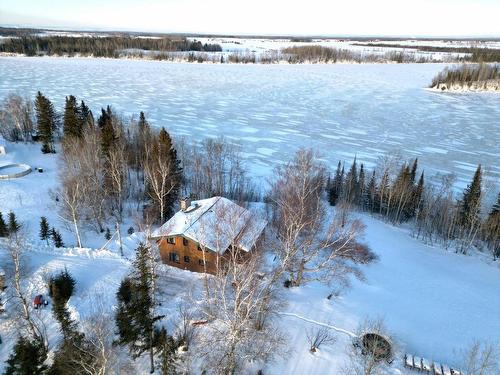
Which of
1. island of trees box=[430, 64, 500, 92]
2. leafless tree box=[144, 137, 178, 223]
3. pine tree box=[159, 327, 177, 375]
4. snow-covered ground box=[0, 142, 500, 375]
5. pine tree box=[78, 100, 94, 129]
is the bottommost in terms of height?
snow-covered ground box=[0, 142, 500, 375]

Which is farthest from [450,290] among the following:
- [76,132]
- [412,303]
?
[76,132]

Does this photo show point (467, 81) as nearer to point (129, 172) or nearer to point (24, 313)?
point (129, 172)

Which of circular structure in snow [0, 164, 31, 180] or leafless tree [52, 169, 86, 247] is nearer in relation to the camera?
leafless tree [52, 169, 86, 247]

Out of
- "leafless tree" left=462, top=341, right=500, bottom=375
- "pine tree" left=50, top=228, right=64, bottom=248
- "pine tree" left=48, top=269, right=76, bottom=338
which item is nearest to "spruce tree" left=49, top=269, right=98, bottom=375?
"pine tree" left=48, top=269, right=76, bottom=338

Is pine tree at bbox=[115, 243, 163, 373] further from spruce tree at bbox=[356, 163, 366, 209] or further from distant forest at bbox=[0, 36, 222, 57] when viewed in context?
distant forest at bbox=[0, 36, 222, 57]

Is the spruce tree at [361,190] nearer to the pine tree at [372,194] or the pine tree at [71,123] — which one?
the pine tree at [372,194]

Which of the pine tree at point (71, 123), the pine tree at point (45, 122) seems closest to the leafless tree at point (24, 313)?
the pine tree at point (71, 123)

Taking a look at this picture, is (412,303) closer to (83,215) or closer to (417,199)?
(417,199)
